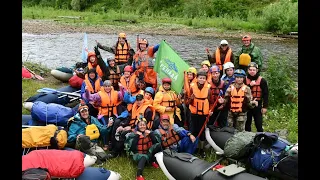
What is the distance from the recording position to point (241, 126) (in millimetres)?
5613

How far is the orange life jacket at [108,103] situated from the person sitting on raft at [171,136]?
1015 millimetres

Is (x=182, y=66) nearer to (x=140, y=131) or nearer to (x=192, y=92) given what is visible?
(x=192, y=92)

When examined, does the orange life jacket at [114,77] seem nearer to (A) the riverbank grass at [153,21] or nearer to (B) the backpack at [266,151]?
(B) the backpack at [266,151]

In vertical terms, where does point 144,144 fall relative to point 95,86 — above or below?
below

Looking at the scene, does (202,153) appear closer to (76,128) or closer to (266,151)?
(266,151)

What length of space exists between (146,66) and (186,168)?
3.38 meters

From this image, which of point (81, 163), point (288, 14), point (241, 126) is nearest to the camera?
point (81, 163)

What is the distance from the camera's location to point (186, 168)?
14.6ft

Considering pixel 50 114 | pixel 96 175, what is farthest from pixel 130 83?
pixel 96 175

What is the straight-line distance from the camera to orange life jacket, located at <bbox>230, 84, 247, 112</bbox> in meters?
5.40

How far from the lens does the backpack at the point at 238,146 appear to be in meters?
4.70

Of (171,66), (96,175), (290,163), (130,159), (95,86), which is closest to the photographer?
(290,163)

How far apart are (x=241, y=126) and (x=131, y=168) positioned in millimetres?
1855
